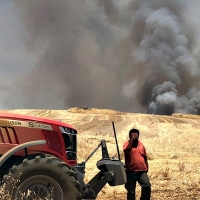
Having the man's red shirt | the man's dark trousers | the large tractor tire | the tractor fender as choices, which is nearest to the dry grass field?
the man's dark trousers

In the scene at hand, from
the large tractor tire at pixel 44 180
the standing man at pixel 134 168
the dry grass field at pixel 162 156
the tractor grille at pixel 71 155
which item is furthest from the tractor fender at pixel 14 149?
the dry grass field at pixel 162 156

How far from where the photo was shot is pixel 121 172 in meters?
5.77

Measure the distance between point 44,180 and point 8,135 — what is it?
0.82m

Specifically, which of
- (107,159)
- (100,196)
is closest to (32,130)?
(107,159)

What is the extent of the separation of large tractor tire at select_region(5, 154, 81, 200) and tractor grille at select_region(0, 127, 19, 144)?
1.10 feet

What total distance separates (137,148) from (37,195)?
2370 mm

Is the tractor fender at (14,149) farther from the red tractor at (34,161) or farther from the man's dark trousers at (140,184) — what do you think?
the man's dark trousers at (140,184)

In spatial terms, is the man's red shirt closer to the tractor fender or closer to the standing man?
the standing man

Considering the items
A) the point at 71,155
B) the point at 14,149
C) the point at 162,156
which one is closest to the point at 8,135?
the point at 14,149

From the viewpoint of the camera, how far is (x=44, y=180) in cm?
495

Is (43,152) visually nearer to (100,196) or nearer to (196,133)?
(100,196)

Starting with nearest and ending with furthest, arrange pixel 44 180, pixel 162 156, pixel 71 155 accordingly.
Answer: pixel 44 180
pixel 71 155
pixel 162 156

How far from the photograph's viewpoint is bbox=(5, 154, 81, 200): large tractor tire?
4820mm

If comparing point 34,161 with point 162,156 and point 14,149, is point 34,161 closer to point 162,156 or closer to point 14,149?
point 14,149
